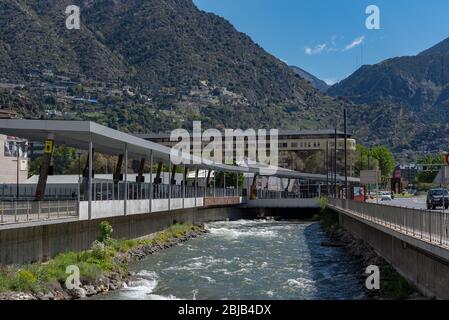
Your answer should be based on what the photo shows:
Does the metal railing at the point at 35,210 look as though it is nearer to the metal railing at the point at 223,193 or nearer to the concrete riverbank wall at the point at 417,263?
the concrete riverbank wall at the point at 417,263

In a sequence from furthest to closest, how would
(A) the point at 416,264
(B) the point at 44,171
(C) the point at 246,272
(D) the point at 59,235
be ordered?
(C) the point at 246,272 < (B) the point at 44,171 < (D) the point at 59,235 < (A) the point at 416,264

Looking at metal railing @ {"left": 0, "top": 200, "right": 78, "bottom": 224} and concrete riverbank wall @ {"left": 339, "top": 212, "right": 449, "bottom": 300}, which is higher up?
metal railing @ {"left": 0, "top": 200, "right": 78, "bottom": 224}

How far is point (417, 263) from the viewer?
2305 centimetres

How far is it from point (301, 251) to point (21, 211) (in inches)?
916

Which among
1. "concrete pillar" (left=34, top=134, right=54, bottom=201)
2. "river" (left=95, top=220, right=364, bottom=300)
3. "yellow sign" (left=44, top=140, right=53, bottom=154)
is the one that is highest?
"yellow sign" (left=44, top=140, right=53, bottom=154)

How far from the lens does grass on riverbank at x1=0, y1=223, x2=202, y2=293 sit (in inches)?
895

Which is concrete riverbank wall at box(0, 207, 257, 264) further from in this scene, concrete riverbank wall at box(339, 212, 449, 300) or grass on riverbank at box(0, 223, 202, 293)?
concrete riverbank wall at box(339, 212, 449, 300)

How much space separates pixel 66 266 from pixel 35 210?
2844 mm

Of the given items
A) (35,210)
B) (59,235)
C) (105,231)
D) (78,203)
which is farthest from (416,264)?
(105,231)

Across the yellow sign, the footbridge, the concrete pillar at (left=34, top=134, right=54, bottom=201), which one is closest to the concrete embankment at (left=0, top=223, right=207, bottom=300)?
the footbridge

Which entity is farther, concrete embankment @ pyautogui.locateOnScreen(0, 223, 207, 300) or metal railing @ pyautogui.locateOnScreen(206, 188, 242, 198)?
metal railing @ pyautogui.locateOnScreen(206, 188, 242, 198)

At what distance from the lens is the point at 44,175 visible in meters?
33.0

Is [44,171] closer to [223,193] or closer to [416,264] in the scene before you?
[416,264]

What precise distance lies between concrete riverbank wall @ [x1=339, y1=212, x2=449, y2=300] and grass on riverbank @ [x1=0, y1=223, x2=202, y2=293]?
12.6 m
